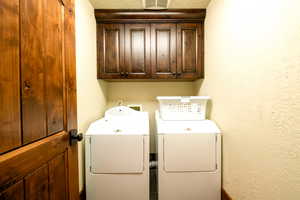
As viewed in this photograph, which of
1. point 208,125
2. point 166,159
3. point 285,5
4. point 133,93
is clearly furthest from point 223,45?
point 133,93

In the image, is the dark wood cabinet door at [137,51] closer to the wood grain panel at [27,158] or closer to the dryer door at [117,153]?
the dryer door at [117,153]

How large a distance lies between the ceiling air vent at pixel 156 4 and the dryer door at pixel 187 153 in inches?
62.8

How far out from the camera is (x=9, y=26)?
509mm

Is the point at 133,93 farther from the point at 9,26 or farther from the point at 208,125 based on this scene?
the point at 9,26

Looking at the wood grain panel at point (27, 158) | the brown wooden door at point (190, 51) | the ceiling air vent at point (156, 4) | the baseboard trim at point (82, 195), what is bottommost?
the baseboard trim at point (82, 195)

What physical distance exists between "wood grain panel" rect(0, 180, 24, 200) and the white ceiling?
1.92 meters

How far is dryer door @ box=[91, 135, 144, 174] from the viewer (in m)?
1.36

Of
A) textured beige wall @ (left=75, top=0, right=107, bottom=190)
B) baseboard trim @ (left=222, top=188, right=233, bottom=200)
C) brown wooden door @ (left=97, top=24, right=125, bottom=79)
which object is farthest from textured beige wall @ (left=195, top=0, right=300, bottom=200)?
textured beige wall @ (left=75, top=0, right=107, bottom=190)

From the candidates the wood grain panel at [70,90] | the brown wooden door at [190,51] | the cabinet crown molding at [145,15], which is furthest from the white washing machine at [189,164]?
the cabinet crown molding at [145,15]

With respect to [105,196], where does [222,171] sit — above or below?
above

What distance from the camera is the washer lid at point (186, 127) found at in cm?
141

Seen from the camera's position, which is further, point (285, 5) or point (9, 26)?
point (285, 5)

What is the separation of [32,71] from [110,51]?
1433 mm

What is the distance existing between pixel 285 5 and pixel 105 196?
2014 mm
